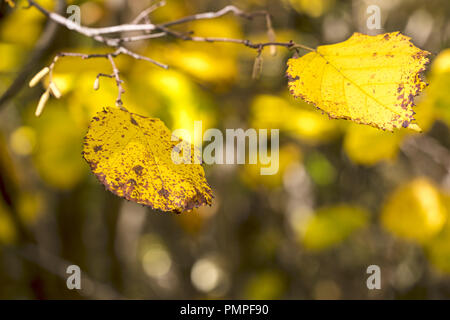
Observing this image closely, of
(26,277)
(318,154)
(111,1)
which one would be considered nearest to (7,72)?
(111,1)

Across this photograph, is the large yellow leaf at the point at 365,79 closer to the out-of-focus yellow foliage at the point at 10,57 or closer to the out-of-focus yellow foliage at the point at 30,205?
the out-of-focus yellow foliage at the point at 10,57

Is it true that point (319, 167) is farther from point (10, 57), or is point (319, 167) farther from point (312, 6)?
point (10, 57)

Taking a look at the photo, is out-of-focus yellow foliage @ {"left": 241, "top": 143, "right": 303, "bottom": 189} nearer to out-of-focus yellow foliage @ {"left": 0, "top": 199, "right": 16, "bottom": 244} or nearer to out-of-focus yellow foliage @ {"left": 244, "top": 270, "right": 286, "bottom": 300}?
out-of-focus yellow foliage @ {"left": 244, "top": 270, "right": 286, "bottom": 300}

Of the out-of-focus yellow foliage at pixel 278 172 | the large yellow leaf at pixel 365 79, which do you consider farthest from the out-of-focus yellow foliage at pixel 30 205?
the large yellow leaf at pixel 365 79

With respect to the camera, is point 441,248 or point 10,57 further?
point 441,248

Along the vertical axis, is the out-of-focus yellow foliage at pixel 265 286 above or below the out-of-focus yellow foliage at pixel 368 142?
below

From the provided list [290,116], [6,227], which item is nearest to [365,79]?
[290,116]

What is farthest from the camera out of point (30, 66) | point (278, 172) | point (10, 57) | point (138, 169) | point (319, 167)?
point (319, 167)
